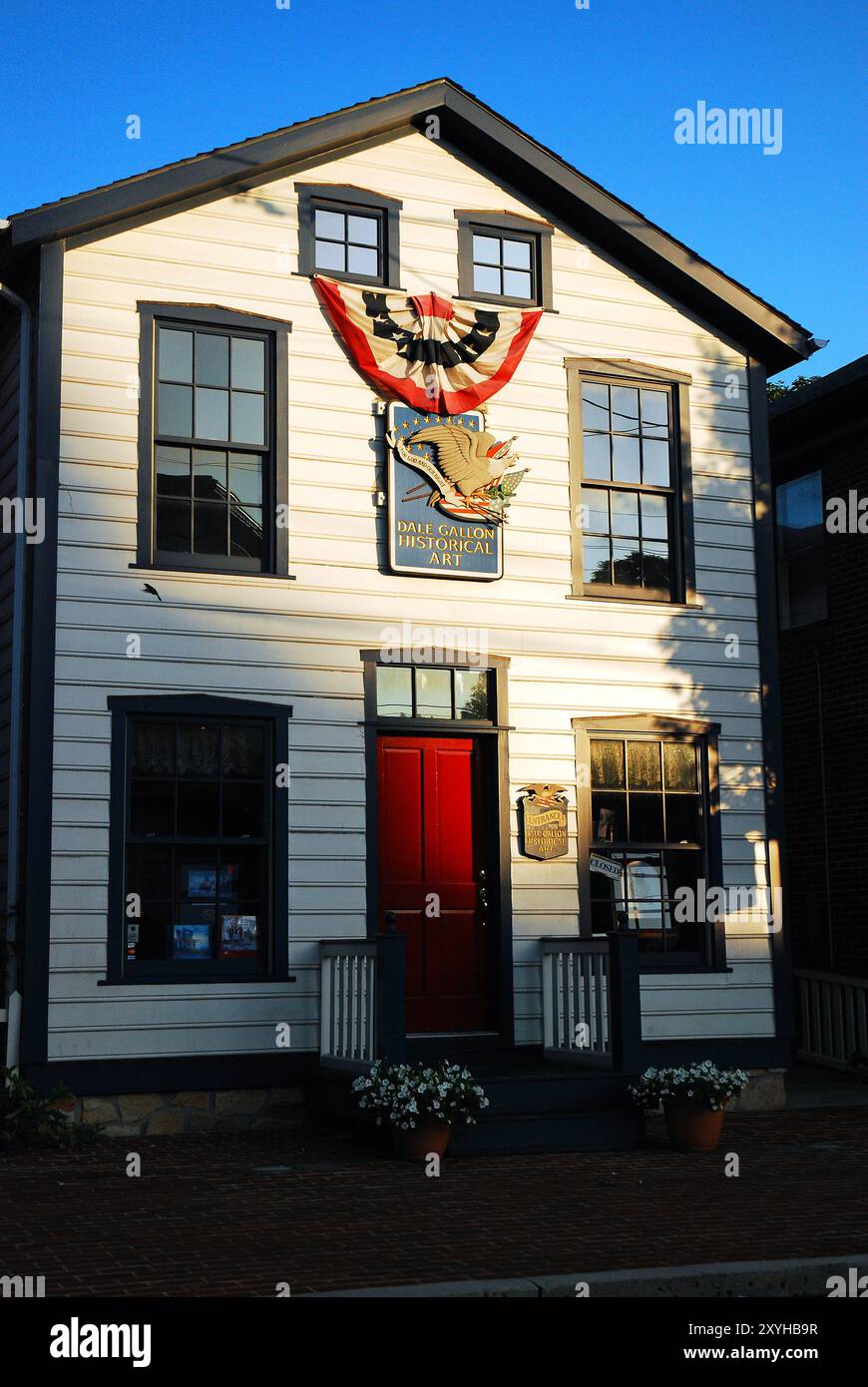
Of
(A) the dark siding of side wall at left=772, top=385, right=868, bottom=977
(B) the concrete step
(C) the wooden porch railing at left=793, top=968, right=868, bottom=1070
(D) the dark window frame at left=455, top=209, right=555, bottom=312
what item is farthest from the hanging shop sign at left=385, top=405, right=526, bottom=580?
(C) the wooden porch railing at left=793, top=968, right=868, bottom=1070

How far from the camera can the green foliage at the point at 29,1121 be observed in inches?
410

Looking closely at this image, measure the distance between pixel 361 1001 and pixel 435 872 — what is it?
1.69 meters

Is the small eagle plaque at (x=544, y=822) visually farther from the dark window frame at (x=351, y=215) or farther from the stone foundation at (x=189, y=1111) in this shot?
the dark window frame at (x=351, y=215)

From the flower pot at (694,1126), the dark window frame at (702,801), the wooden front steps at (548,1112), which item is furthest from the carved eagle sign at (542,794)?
the flower pot at (694,1126)

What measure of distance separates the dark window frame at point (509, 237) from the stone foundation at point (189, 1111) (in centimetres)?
678

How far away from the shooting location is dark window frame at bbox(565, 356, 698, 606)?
13.2 m

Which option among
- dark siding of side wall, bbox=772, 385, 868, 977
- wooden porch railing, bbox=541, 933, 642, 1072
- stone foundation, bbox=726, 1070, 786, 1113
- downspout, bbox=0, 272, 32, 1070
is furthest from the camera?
dark siding of side wall, bbox=772, 385, 868, 977

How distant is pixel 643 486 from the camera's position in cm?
1348

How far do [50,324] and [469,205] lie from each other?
3.92m

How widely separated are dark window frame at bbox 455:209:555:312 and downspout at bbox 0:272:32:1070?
3704mm

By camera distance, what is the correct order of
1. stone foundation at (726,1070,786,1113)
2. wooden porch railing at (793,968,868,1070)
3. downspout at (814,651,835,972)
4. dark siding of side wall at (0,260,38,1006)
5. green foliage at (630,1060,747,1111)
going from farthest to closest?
downspout at (814,651,835,972)
wooden porch railing at (793,968,868,1070)
stone foundation at (726,1070,786,1113)
dark siding of side wall at (0,260,38,1006)
green foliage at (630,1060,747,1111)

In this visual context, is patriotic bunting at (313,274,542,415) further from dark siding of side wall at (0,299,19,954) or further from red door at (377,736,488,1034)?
red door at (377,736,488,1034)

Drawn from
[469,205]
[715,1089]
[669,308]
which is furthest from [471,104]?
[715,1089]

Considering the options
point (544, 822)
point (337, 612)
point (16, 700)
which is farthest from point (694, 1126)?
point (16, 700)
